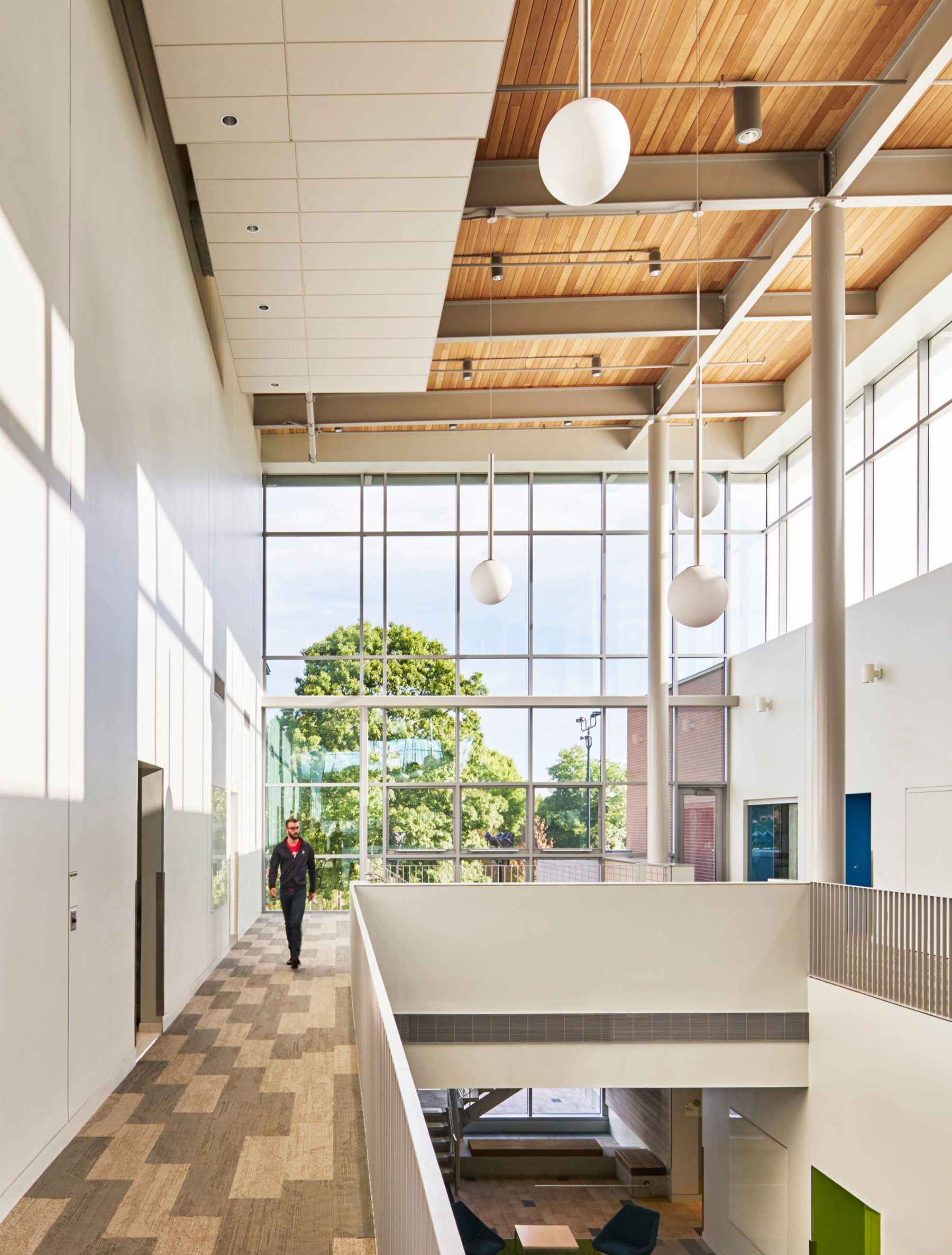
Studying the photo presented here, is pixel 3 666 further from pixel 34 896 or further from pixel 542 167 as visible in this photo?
pixel 542 167

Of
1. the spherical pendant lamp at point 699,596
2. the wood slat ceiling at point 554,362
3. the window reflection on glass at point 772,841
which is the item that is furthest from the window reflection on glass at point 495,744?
the spherical pendant lamp at point 699,596

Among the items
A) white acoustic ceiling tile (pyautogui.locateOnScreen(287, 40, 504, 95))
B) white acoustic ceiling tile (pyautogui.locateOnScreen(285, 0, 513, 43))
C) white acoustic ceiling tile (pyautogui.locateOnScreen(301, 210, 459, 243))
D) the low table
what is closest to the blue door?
the low table

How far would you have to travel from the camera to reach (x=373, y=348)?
11562 mm

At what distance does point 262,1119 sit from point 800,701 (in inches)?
498

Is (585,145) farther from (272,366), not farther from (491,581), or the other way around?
(272,366)

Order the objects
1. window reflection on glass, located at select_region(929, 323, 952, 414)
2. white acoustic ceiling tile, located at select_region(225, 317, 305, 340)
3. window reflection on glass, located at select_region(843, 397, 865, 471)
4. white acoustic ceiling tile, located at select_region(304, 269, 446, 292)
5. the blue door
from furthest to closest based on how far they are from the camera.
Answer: window reflection on glass, located at select_region(843, 397, 865, 471), the blue door, window reflection on glass, located at select_region(929, 323, 952, 414), white acoustic ceiling tile, located at select_region(225, 317, 305, 340), white acoustic ceiling tile, located at select_region(304, 269, 446, 292)

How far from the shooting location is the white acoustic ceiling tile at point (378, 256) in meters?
9.17

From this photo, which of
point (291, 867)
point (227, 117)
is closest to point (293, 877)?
point (291, 867)

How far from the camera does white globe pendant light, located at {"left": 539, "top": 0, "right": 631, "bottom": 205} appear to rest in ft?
11.9

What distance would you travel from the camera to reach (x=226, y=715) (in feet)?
42.9

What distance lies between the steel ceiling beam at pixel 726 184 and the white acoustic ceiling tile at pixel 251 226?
2.00 meters

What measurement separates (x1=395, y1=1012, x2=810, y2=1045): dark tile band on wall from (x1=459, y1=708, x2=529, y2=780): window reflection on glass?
8.70m

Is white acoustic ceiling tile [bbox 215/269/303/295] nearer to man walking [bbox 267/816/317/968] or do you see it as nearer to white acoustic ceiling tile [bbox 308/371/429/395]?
white acoustic ceiling tile [bbox 308/371/429/395]

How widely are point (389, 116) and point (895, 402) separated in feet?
31.9
